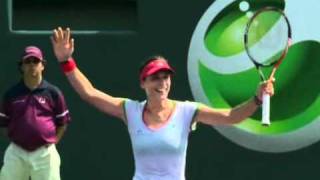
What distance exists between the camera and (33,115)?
664 cm

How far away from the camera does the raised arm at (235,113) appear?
4668mm

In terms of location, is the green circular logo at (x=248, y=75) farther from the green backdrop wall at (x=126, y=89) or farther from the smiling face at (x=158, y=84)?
the smiling face at (x=158, y=84)

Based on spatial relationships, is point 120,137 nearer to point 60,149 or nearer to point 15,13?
point 60,149

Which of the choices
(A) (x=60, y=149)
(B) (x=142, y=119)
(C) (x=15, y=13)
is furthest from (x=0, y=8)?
(B) (x=142, y=119)

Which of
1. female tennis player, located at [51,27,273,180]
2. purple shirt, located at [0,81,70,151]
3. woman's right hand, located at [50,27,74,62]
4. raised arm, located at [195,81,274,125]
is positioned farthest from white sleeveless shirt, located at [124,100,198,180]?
purple shirt, located at [0,81,70,151]

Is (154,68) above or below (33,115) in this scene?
above

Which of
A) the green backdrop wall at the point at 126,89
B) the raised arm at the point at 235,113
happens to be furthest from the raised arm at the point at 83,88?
the green backdrop wall at the point at 126,89

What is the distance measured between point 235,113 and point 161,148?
0.45 m

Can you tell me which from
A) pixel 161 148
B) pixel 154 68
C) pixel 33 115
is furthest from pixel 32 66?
pixel 161 148

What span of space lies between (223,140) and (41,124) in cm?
190

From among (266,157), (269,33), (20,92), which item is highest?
(269,33)

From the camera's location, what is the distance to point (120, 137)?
→ 7863mm

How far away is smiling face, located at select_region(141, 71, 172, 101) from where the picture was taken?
4707 mm

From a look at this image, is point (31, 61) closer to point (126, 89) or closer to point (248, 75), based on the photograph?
point (126, 89)
